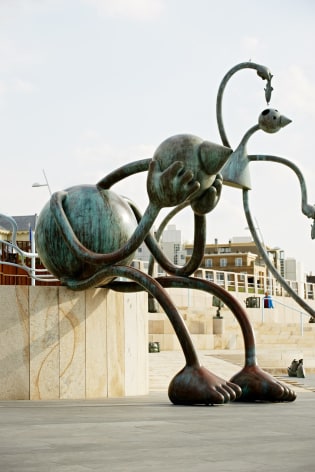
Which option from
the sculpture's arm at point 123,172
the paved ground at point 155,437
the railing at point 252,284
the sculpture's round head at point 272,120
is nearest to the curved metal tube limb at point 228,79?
the sculpture's round head at point 272,120

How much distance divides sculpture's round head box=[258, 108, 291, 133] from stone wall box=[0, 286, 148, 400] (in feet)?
14.1

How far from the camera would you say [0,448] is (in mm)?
5367

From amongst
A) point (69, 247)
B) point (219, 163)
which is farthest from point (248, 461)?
point (69, 247)

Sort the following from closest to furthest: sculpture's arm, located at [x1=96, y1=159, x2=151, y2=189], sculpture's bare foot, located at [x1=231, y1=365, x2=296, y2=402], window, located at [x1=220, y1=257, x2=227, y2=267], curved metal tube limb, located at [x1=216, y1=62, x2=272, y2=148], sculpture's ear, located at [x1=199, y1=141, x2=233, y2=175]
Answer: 1. sculpture's ear, located at [x1=199, y1=141, x2=233, y2=175]
2. sculpture's bare foot, located at [x1=231, y1=365, x2=296, y2=402]
3. sculpture's arm, located at [x1=96, y1=159, x2=151, y2=189]
4. curved metal tube limb, located at [x1=216, y1=62, x2=272, y2=148]
5. window, located at [x1=220, y1=257, x2=227, y2=267]

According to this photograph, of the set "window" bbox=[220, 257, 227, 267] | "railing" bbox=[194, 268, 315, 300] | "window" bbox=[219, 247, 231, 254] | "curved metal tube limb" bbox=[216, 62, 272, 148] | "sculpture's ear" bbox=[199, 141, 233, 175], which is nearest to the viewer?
"sculpture's ear" bbox=[199, 141, 233, 175]

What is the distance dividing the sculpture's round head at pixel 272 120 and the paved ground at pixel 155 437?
5.77 meters

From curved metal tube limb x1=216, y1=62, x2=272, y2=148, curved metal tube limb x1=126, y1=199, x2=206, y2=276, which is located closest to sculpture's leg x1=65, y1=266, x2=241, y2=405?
curved metal tube limb x1=126, y1=199, x2=206, y2=276

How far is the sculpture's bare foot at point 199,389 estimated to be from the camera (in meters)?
9.09

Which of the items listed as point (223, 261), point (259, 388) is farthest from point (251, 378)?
point (223, 261)

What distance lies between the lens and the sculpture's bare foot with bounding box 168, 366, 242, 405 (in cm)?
909

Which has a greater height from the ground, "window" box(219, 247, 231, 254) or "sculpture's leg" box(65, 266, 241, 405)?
"window" box(219, 247, 231, 254)

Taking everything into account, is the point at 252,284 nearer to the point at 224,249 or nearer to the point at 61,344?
the point at 61,344

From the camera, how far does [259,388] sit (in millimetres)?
9883

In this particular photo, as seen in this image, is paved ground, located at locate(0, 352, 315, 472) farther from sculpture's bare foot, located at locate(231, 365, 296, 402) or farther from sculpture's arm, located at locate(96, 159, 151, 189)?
sculpture's arm, located at locate(96, 159, 151, 189)
